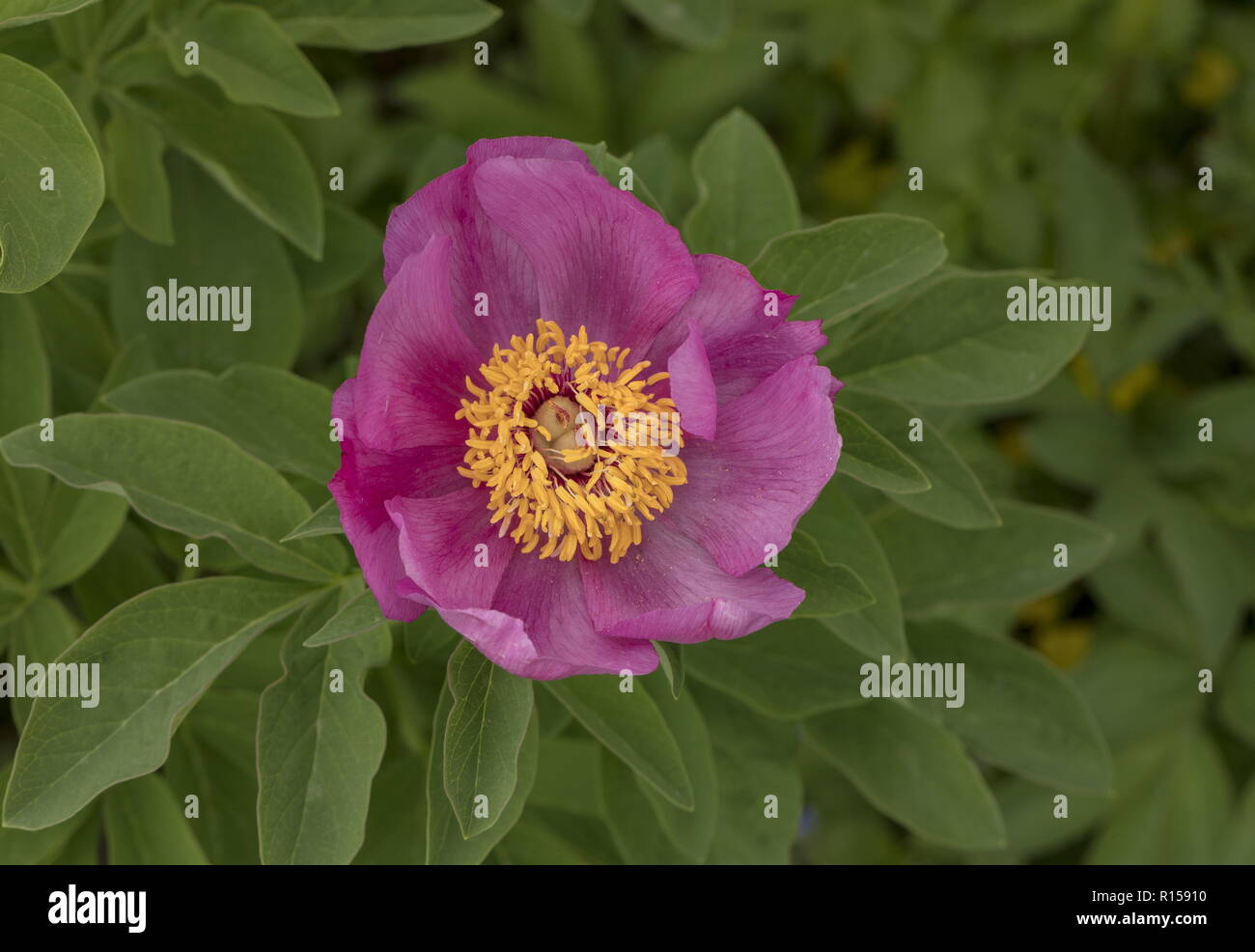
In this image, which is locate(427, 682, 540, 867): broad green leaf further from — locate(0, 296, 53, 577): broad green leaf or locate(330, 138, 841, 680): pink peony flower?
locate(0, 296, 53, 577): broad green leaf

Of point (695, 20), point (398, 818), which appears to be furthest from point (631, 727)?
point (695, 20)

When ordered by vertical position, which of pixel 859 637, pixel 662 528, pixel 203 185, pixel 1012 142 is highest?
pixel 1012 142

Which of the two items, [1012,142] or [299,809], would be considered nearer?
[299,809]

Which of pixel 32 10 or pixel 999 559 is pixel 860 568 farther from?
pixel 32 10

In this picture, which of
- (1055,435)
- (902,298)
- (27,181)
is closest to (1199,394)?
(1055,435)

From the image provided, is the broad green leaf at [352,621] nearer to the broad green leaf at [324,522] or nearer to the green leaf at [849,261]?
the broad green leaf at [324,522]

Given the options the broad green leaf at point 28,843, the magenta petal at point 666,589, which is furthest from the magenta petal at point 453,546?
the broad green leaf at point 28,843
